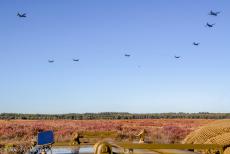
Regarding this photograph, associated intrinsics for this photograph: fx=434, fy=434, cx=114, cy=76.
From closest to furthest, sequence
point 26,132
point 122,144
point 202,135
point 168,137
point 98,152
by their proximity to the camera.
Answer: point 98,152 → point 122,144 → point 202,135 → point 168,137 → point 26,132

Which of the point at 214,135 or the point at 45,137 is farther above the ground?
the point at 214,135

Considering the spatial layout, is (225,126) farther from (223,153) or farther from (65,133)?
(65,133)

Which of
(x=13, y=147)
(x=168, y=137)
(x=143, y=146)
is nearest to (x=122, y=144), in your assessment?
(x=143, y=146)

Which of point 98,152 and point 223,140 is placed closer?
point 98,152

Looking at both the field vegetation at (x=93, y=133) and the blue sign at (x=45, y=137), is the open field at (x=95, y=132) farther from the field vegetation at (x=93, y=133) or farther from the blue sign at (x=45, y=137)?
the blue sign at (x=45, y=137)

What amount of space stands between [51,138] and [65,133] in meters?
18.7

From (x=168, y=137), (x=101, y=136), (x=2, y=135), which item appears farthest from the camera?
(x=2, y=135)

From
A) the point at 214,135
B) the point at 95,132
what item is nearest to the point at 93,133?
the point at 95,132

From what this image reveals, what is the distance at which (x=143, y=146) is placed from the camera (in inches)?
202

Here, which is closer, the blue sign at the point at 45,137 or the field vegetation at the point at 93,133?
the blue sign at the point at 45,137

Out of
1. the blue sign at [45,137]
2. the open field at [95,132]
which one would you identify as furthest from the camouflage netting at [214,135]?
the open field at [95,132]

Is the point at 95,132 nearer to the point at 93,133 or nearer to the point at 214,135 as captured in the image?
the point at 93,133

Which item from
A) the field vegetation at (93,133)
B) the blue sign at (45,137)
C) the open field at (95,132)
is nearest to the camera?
the blue sign at (45,137)

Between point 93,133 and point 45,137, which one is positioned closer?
point 45,137
